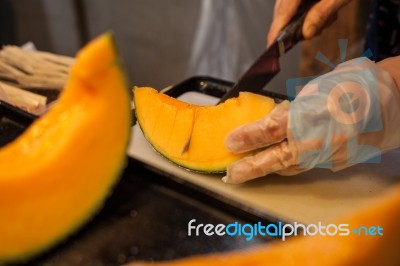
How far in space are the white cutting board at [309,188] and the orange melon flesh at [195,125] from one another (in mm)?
31

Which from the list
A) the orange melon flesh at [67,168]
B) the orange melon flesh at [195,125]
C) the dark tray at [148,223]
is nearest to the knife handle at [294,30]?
the orange melon flesh at [195,125]

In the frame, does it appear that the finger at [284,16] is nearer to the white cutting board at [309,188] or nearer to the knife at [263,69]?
the knife at [263,69]

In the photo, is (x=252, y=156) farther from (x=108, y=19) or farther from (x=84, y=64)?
(x=108, y=19)

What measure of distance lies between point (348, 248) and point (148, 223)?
1.11 feet

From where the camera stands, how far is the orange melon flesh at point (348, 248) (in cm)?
39

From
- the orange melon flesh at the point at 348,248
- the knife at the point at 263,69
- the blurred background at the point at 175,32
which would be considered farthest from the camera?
the blurred background at the point at 175,32

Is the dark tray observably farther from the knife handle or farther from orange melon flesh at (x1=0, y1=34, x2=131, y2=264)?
the knife handle

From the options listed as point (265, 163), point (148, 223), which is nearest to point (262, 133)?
point (265, 163)

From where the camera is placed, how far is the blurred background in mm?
1569

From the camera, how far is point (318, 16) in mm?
975

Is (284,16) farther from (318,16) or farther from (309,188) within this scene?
(309,188)

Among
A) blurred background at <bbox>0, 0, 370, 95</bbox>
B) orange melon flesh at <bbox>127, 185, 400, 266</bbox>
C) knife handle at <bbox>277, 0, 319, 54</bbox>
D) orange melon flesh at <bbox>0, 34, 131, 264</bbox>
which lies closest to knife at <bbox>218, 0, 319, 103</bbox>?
knife handle at <bbox>277, 0, 319, 54</bbox>

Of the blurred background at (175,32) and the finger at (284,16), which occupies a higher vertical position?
the finger at (284,16)

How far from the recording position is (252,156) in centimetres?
70
